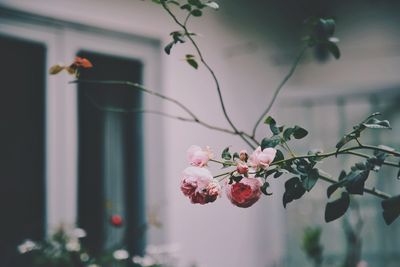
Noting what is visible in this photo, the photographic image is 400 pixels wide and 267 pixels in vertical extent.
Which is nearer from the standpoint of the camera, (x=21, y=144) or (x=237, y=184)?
(x=237, y=184)

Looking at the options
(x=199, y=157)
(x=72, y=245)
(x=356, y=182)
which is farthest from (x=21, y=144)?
(x=356, y=182)

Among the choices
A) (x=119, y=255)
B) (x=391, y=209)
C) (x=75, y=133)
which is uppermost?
(x=75, y=133)

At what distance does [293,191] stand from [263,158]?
107 millimetres

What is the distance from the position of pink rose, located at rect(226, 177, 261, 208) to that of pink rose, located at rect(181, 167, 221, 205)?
36mm

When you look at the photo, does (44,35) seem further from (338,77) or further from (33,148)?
(338,77)

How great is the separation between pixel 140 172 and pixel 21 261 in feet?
2.80

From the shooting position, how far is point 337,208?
115 cm

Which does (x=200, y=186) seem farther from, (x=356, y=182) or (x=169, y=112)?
(x=169, y=112)

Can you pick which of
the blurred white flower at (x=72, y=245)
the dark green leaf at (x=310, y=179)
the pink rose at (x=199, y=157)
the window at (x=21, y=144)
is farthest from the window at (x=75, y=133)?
the dark green leaf at (x=310, y=179)

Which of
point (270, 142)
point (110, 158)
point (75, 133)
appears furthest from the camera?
point (110, 158)

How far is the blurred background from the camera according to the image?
2.81 m

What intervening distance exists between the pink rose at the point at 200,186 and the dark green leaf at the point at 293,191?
143 mm

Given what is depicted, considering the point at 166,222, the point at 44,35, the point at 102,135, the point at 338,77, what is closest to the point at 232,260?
the point at 166,222

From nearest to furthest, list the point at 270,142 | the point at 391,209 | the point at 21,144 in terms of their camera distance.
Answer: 1. the point at 391,209
2. the point at 270,142
3. the point at 21,144
